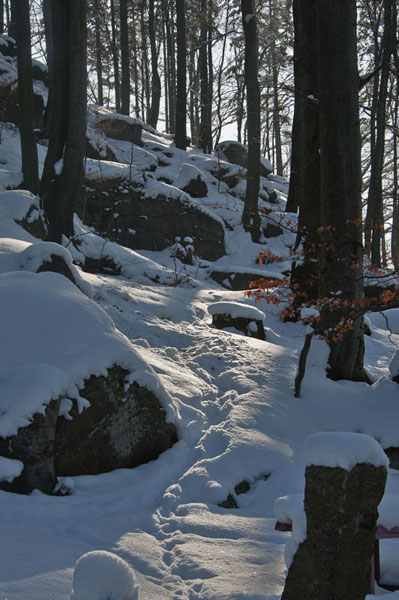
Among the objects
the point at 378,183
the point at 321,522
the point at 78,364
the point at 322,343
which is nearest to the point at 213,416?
the point at 78,364

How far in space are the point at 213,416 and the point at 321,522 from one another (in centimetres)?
309

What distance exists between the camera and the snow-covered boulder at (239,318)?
7605mm

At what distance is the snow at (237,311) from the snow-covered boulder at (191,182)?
1022cm

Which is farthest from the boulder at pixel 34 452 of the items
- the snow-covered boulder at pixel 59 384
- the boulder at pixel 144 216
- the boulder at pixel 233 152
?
the boulder at pixel 233 152

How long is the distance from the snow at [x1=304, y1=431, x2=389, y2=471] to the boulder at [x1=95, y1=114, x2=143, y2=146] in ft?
61.8

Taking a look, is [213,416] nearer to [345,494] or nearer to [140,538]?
[140,538]

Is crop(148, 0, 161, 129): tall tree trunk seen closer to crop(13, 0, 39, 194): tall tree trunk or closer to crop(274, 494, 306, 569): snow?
Result: crop(13, 0, 39, 194): tall tree trunk

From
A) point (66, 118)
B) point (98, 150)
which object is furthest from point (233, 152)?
point (66, 118)

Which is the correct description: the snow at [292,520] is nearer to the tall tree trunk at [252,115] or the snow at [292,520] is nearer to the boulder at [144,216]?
the boulder at [144,216]

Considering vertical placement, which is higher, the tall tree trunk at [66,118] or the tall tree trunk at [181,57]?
the tall tree trunk at [181,57]

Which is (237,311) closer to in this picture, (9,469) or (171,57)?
(9,469)

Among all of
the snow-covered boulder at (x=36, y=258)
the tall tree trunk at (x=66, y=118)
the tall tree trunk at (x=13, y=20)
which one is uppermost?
the tall tree trunk at (x=13, y=20)

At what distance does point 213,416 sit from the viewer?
493 cm

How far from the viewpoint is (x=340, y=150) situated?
5.70 m
